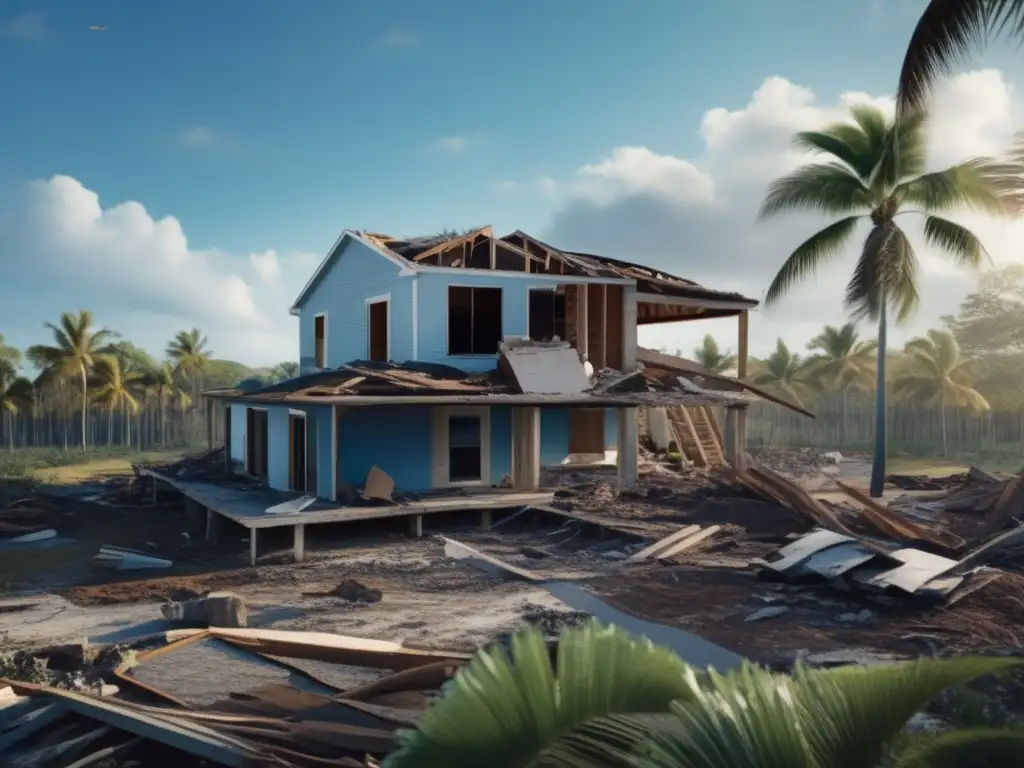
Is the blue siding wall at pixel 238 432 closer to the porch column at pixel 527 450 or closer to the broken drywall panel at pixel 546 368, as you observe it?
the porch column at pixel 527 450

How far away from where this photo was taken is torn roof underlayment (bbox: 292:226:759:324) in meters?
19.4

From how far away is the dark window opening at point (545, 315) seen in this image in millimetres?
21859

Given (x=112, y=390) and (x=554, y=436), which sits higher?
(x=112, y=390)

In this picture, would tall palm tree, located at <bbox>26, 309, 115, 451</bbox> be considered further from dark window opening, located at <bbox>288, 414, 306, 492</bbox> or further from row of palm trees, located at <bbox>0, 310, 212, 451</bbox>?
dark window opening, located at <bbox>288, 414, 306, 492</bbox>

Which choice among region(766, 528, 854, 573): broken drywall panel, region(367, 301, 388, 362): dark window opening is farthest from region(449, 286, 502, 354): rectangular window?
region(766, 528, 854, 573): broken drywall panel

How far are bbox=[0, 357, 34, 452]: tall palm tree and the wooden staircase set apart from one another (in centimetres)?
2932

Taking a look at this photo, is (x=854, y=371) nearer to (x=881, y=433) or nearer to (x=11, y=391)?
(x=881, y=433)

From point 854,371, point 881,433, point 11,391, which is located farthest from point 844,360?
point 11,391

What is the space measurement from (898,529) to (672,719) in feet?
39.4

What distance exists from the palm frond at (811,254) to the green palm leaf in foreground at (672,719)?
23.7m

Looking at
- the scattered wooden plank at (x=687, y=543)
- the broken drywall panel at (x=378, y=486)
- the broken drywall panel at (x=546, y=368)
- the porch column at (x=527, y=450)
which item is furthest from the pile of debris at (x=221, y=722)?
the porch column at (x=527, y=450)

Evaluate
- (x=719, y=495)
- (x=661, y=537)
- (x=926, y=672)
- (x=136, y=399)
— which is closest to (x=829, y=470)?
(x=719, y=495)

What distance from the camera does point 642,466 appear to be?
76.5ft

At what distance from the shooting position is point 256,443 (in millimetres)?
22641
